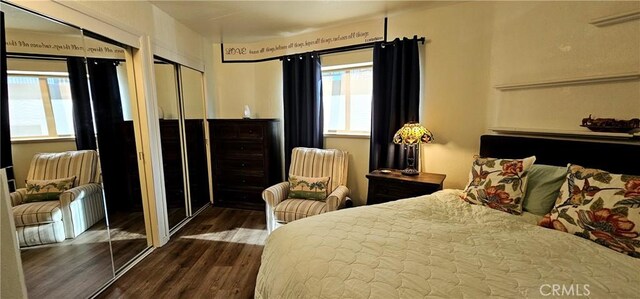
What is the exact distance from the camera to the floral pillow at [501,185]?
1.68m

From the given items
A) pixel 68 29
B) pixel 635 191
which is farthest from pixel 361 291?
pixel 68 29

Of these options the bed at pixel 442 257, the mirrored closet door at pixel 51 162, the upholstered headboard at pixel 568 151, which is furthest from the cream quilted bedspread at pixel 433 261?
the mirrored closet door at pixel 51 162

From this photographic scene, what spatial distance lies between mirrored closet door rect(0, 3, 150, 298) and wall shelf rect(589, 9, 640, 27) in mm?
3477

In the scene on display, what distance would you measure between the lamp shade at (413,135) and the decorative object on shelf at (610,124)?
1.06 meters

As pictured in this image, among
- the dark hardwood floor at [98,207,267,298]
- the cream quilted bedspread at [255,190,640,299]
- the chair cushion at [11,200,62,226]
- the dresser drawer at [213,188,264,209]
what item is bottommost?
the dark hardwood floor at [98,207,267,298]

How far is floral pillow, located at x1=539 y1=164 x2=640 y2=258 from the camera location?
120 centimetres

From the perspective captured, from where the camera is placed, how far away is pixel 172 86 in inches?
116

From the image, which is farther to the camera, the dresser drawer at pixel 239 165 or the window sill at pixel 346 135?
the dresser drawer at pixel 239 165

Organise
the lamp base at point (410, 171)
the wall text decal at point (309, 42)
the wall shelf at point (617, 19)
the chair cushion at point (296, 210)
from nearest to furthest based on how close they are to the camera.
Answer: the wall shelf at point (617, 19) < the chair cushion at point (296, 210) < the lamp base at point (410, 171) < the wall text decal at point (309, 42)

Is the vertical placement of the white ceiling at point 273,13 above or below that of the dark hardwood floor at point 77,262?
above

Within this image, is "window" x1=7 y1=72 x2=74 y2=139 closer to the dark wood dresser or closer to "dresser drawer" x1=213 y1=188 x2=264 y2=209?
the dark wood dresser

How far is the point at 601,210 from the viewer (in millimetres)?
1291

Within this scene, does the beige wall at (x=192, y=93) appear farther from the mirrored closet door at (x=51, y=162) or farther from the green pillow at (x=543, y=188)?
the green pillow at (x=543, y=188)

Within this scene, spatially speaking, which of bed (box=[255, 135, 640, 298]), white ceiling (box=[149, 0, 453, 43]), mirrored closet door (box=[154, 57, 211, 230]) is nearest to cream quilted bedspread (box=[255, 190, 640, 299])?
bed (box=[255, 135, 640, 298])
